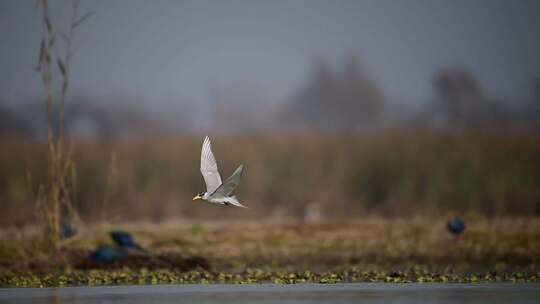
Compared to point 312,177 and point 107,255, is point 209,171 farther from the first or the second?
point 312,177

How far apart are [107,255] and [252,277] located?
2545 mm

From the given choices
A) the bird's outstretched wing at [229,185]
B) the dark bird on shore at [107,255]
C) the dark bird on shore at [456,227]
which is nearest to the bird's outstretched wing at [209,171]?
the bird's outstretched wing at [229,185]

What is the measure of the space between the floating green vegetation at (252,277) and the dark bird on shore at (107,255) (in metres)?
0.71

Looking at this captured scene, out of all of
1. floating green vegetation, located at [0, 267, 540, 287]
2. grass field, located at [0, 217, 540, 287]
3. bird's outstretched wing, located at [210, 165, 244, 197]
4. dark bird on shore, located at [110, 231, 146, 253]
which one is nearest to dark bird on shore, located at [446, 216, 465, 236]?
grass field, located at [0, 217, 540, 287]

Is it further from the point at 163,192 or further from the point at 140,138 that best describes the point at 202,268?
the point at 140,138

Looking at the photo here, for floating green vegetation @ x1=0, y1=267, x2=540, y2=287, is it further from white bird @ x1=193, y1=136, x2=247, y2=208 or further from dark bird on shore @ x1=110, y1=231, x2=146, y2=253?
dark bird on shore @ x1=110, y1=231, x2=146, y2=253

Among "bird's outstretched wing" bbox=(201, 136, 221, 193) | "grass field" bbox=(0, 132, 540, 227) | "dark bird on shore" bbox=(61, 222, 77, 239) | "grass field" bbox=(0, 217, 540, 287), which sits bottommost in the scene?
"grass field" bbox=(0, 217, 540, 287)

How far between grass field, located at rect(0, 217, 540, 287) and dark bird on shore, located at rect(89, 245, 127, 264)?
84 millimetres

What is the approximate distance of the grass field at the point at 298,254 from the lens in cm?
1273

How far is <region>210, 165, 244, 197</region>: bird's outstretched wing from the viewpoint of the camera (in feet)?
36.7

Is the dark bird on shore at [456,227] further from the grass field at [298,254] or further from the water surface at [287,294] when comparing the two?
the water surface at [287,294]

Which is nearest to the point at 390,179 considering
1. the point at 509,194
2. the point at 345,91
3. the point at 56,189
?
the point at 509,194

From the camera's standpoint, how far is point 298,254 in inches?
632

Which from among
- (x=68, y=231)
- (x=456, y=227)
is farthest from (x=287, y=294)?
(x=456, y=227)
